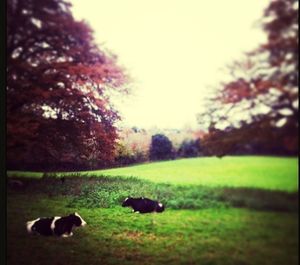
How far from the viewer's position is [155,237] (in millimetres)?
3297

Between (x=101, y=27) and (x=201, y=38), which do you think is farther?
(x=101, y=27)

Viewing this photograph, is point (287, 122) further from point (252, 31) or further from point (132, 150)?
point (132, 150)

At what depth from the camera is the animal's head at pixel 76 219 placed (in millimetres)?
3611

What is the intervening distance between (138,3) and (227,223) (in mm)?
1794

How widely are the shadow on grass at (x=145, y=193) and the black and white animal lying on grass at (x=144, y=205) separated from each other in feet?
0.12

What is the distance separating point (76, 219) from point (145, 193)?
661mm

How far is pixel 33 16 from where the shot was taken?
3902mm

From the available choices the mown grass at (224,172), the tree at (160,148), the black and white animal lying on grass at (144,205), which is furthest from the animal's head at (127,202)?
the tree at (160,148)

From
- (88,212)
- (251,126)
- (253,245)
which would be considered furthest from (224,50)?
(88,212)

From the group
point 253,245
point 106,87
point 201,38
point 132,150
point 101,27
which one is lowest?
point 253,245

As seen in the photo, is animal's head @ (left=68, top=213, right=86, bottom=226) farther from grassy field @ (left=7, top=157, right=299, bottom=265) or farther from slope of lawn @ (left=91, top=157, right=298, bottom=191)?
slope of lawn @ (left=91, top=157, right=298, bottom=191)

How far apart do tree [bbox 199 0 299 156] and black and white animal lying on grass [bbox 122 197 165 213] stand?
615 mm

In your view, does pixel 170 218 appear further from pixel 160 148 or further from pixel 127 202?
pixel 160 148

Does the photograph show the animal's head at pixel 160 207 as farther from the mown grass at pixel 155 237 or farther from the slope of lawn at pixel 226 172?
the slope of lawn at pixel 226 172
